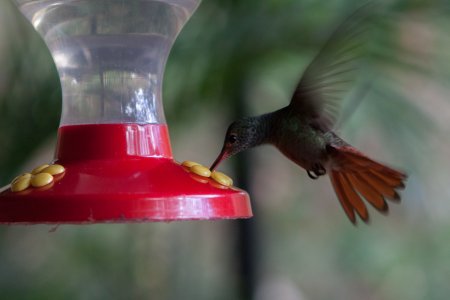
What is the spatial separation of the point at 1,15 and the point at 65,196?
5.88 feet

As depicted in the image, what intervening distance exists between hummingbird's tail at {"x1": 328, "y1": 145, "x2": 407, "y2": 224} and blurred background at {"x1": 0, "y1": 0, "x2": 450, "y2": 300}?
0.78 feet

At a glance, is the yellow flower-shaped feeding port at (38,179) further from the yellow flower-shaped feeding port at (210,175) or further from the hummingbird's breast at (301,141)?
the hummingbird's breast at (301,141)

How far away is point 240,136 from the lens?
225 cm

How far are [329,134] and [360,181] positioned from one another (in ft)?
1.00

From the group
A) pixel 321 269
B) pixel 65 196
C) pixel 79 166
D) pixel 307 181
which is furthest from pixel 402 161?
pixel 65 196

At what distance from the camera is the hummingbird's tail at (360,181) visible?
6.31 feet

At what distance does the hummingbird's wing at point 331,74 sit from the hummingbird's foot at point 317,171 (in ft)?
0.38

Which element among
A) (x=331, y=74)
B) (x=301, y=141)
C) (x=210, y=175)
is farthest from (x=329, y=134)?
(x=210, y=175)

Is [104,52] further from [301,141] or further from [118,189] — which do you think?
[301,141]

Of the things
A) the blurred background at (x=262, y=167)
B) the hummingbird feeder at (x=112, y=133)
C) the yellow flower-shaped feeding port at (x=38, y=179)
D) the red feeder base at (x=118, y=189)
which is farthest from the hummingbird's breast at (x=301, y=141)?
the yellow flower-shaped feeding port at (x=38, y=179)

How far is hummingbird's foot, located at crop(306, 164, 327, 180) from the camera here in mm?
2291

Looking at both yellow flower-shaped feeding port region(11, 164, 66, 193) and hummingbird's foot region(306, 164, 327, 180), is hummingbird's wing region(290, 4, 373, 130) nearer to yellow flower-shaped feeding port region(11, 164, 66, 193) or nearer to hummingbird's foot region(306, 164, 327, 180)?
hummingbird's foot region(306, 164, 327, 180)

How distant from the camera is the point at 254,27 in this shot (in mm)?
2654

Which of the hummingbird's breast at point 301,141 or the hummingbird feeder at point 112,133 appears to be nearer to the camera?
the hummingbird feeder at point 112,133
